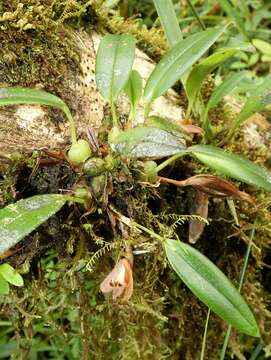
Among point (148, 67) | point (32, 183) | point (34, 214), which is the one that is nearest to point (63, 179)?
point (32, 183)

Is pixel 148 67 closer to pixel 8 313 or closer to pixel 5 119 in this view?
pixel 5 119

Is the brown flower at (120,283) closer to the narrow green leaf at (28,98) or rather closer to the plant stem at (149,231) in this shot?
the plant stem at (149,231)

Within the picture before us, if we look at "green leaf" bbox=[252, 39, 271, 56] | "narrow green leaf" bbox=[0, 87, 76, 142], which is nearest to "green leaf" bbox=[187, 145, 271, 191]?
"narrow green leaf" bbox=[0, 87, 76, 142]

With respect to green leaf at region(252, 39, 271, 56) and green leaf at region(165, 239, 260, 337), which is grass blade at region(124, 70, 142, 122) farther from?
green leaf at region(252, 39, 271, 56)

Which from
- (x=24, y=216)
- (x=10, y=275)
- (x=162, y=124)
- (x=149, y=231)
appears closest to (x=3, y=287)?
(x=10, y=275)

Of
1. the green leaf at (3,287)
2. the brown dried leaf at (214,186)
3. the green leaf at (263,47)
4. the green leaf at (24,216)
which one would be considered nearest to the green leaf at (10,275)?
the green leaf at (3,287)
